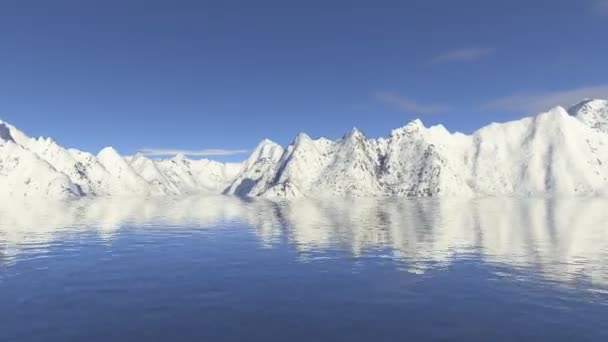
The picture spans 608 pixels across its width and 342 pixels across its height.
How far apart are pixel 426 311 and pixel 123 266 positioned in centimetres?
3681

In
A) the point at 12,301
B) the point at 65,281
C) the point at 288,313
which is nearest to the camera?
the point at 288,313

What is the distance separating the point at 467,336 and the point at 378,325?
5.97 m

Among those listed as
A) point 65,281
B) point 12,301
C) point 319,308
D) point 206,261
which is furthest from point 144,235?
point 319,308

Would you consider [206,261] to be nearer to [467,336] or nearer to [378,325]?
[378,325]

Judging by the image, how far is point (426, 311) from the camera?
36.7 metres

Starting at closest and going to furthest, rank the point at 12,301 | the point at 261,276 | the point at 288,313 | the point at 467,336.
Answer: the point at 467,336, the point at 288,313, the point at 12,301, the point at 261,276

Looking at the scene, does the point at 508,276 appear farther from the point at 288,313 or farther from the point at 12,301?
the point at 12,301

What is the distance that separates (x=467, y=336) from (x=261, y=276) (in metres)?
25.1

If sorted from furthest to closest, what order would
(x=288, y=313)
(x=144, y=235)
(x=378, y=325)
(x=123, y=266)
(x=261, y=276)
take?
(x=144, y=235)
(x=123, y=266)
(x=261, y=276)
(x=288, y=313)
(x=378, y=325)

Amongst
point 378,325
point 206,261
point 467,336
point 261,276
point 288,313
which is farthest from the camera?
point 206,261

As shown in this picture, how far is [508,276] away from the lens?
164 ft

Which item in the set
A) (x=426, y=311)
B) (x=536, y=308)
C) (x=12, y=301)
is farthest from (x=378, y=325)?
(x=12, y=301)

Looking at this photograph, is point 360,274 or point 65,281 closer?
point 65,281

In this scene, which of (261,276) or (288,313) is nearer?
(288,313)
